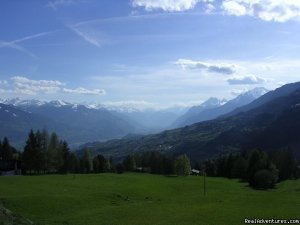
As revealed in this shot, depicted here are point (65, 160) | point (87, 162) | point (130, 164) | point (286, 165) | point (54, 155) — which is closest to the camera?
point (54, 155)

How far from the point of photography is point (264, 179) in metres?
110

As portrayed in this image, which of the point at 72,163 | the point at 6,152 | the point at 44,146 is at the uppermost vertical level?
the point at 44,146

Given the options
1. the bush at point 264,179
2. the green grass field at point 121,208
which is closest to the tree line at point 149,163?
the bush at point 264,179

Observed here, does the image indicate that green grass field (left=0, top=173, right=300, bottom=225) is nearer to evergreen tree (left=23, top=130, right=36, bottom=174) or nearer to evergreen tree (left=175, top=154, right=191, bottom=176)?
evergreen tree (left=23, top=130, right=36, bottom=174)

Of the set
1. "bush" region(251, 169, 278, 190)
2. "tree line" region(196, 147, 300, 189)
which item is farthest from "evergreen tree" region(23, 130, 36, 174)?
"bush" region(251, 169, 278, 190)

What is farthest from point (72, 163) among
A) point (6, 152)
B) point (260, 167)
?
point (260, 167)

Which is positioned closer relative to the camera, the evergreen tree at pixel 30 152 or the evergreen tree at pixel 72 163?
the evergreen tree at pixel 30 152

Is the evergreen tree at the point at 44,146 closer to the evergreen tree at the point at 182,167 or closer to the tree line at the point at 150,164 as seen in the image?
the evergreen tree at the point at 182,167

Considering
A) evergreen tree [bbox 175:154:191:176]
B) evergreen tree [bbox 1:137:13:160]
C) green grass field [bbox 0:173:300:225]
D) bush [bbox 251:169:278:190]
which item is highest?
evergreen tree [bbox 1:137:13:160]

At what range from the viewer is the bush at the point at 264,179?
10981cm

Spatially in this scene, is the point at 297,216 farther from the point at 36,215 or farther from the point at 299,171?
the point at 299,171

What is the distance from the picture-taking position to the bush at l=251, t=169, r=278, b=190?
10981 cm

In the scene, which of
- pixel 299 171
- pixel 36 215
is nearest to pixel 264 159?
pixel 299 171

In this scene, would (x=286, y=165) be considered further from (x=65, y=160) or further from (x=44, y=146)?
(x=44, y=146)
